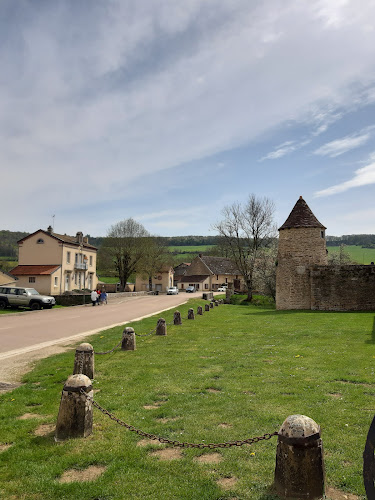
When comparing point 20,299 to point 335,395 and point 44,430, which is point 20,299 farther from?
point 335,395

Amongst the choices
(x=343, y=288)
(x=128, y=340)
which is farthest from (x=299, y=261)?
(x=128, y=340)

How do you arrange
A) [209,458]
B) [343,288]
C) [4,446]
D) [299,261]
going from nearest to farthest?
[209,458]
[4,446]
[343,288]
[299,261]

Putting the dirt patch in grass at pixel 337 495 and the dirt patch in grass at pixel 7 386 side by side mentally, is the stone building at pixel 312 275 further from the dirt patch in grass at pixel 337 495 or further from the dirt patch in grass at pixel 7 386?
the dirt patch in grass at pixel 337 495

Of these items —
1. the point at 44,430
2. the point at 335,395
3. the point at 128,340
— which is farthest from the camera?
the point at 128,340

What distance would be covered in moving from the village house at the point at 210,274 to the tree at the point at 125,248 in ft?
60.9

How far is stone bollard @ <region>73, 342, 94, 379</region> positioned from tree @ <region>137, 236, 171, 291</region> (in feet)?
173

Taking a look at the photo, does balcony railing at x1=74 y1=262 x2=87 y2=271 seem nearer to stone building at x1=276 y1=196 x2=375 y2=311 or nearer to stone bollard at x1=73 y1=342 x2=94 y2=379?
stone building at x1=276 y1=196 x2=375 y2=311

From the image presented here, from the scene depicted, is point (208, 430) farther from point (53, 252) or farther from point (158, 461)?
point (53, 252)

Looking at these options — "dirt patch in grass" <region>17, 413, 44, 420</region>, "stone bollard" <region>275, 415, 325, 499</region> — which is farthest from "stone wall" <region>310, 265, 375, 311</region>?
"stone bollard" <region>275, 415, 325, 499</region>

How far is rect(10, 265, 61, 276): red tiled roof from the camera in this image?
142ft

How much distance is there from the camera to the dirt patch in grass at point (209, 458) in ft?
14.2

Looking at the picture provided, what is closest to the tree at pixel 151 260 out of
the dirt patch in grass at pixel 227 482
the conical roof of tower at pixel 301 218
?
the conical roof of tower at pixel 301 218

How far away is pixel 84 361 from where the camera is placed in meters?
7.88

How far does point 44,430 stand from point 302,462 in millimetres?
3597
